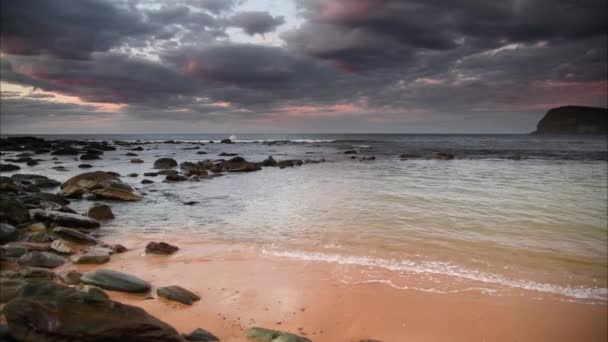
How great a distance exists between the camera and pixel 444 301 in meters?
5.63

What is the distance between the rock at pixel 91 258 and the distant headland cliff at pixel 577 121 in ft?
711

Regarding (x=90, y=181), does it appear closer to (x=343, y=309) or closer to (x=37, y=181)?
(x=37, y=181)

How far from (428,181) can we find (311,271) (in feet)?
48.3

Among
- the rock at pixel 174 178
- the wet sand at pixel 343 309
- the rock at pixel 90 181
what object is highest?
the rock at pixel 90 181

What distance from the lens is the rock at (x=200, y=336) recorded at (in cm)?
420

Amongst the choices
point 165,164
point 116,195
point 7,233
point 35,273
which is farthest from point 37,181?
point 35,273

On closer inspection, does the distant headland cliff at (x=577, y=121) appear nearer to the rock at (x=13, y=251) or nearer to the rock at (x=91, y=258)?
the rock at (x=91, y=258)

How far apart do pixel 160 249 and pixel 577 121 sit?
229 metres

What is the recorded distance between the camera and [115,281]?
5691 millimetres

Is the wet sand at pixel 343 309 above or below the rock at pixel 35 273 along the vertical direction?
below

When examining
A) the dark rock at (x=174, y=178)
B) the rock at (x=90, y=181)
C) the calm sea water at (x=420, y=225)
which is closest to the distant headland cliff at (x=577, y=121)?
the calm sea water at (x=420, y=225)

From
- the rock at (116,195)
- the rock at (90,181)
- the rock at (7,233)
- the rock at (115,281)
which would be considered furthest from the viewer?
the rock at (90,181)

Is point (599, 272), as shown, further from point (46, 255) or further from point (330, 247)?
point (46, 255)

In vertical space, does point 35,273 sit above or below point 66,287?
below
